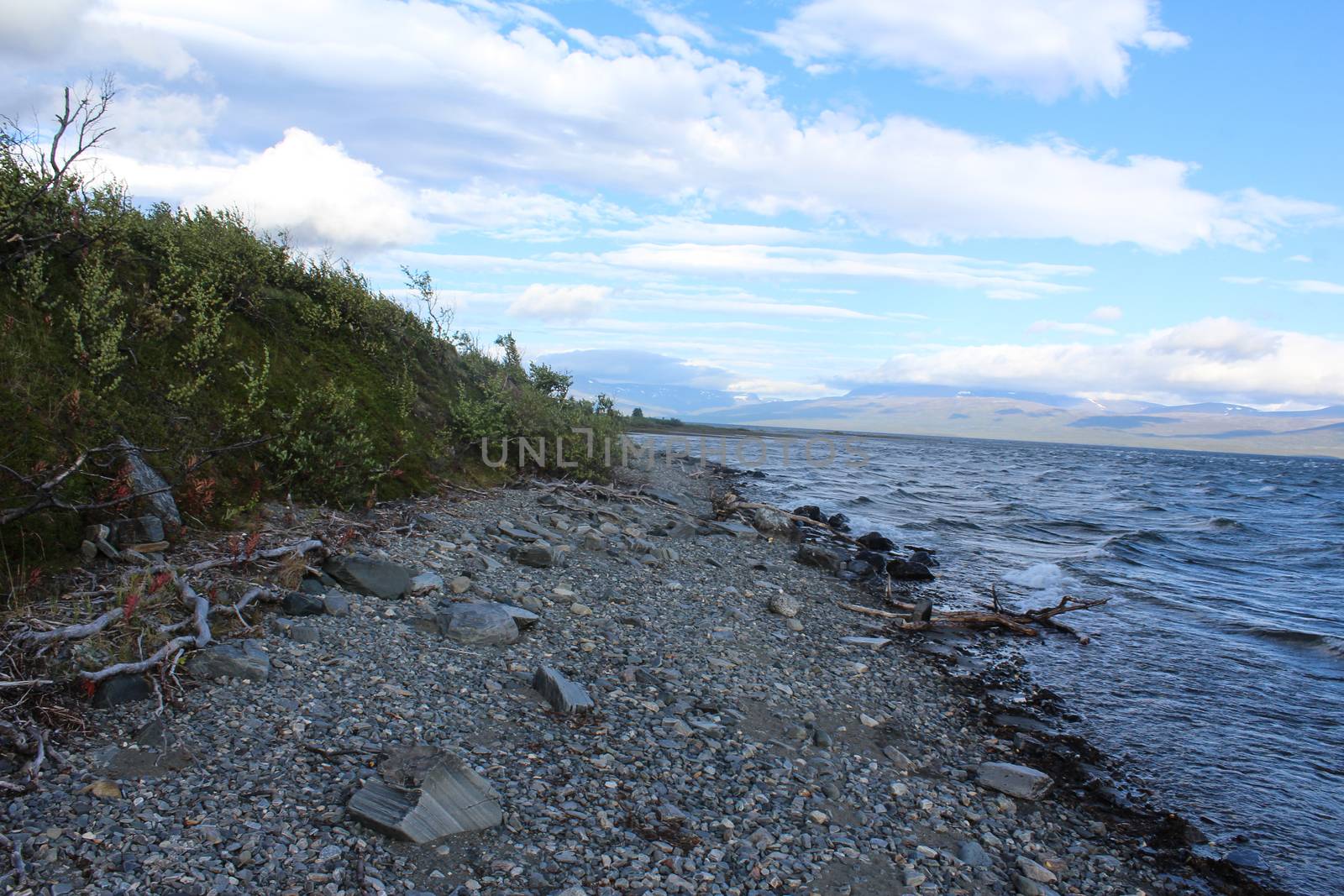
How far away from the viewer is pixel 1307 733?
9984 millimetres

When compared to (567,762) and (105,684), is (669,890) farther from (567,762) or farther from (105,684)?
(105,684)

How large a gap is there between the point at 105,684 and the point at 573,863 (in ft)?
12.0

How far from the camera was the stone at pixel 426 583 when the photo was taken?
893 cm

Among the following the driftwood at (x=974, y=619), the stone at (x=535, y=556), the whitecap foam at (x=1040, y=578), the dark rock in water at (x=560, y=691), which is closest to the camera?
the dark rock in water at (x=560, y=691)

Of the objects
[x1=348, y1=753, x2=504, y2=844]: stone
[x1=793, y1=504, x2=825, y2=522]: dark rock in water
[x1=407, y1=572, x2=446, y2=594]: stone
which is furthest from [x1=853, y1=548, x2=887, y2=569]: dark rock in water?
[x1=348, y1=753, x2=504, y2=844]: stone

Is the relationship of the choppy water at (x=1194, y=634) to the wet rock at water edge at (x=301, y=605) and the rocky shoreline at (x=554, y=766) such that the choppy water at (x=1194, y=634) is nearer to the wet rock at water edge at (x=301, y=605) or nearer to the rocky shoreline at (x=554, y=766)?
the rocky shoreline at (x=554, y=766)

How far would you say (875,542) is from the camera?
21562 mm

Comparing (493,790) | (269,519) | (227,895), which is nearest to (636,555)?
(269,519)

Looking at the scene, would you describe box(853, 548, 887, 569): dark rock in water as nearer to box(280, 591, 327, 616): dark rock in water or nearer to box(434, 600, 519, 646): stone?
box(434, 600, 519, 646): stone

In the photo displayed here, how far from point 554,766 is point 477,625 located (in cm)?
254

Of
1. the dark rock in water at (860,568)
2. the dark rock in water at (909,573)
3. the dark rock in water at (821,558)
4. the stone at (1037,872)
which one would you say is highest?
the dark rock in water at (821,558)

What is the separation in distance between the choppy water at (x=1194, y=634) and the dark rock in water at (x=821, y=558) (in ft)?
8.79

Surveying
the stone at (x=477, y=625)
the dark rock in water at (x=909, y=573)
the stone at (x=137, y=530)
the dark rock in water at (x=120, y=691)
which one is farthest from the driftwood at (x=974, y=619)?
the dark rock in water at (x=120, y=691)

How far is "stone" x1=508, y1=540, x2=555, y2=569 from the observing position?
11.3m
